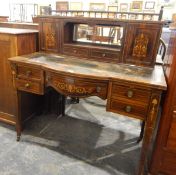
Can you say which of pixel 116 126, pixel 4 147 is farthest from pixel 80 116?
pixel 4 147

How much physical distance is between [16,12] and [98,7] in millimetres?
2738

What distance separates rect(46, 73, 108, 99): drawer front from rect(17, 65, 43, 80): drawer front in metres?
0.11

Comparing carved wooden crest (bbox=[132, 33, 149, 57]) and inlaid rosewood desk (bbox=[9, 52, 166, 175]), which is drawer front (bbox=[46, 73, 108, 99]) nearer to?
inlaid rosewood desk (bbox=[9, 52, 166, 175])

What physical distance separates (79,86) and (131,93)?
37cm

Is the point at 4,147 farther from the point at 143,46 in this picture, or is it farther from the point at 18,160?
the point at 143,46

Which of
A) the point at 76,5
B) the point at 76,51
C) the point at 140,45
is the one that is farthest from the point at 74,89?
the point at 76,5

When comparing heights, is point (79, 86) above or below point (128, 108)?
above

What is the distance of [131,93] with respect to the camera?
1211 mm

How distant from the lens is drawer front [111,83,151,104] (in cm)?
118

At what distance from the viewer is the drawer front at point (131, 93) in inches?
46.4

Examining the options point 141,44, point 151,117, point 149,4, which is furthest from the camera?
point 149,4

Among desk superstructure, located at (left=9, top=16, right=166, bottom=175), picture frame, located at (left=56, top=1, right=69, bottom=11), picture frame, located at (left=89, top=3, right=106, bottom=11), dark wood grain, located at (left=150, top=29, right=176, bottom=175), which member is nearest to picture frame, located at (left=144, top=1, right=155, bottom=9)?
picture frame, located at (left=89, top=3, right=106, bottom=11)

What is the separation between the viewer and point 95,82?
128cm

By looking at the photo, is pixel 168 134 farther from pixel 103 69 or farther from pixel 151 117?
pixel 103 69
